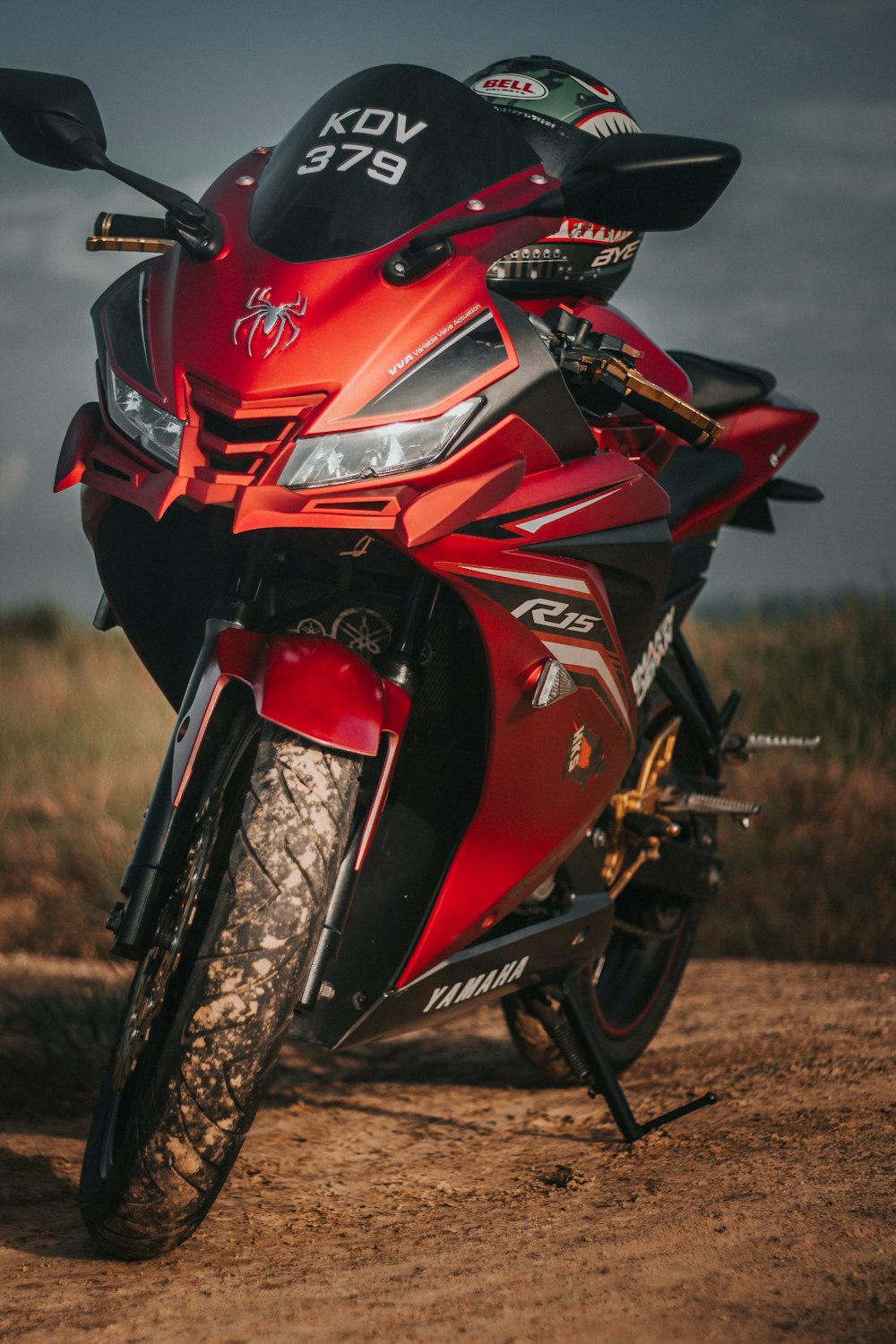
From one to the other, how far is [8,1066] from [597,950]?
1623mm

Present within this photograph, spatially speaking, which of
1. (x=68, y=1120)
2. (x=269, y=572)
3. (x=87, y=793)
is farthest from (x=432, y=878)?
(x=87, y=793)

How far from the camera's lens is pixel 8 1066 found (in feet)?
11.7

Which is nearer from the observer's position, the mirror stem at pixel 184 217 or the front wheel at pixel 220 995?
the front wheel at pixel 220 995

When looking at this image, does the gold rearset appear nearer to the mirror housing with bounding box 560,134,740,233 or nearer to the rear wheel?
the mirror housing with bounding box 560,134,740,233

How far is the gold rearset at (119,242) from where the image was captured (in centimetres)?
239

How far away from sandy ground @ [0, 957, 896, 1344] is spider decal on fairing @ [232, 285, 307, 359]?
1419 mm

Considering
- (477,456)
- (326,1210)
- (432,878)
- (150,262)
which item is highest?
(150,262)

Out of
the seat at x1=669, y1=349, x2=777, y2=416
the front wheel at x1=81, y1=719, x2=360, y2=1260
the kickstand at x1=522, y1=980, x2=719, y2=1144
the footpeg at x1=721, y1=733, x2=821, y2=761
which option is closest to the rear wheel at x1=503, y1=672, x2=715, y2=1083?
the footpeg at x1=721, y1=733, x2=821, y2=761

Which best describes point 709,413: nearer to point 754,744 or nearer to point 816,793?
point 754,744

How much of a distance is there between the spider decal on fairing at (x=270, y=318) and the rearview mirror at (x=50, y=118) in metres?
0.44

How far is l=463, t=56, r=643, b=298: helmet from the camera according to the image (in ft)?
9.04

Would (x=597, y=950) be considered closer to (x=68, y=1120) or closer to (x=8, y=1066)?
(x=68, y=1120)

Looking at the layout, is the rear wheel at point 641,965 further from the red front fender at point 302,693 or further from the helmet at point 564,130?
the red front fender at point 302,693

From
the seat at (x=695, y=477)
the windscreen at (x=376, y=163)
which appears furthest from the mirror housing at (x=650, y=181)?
the seat at (x=695, y=477)
